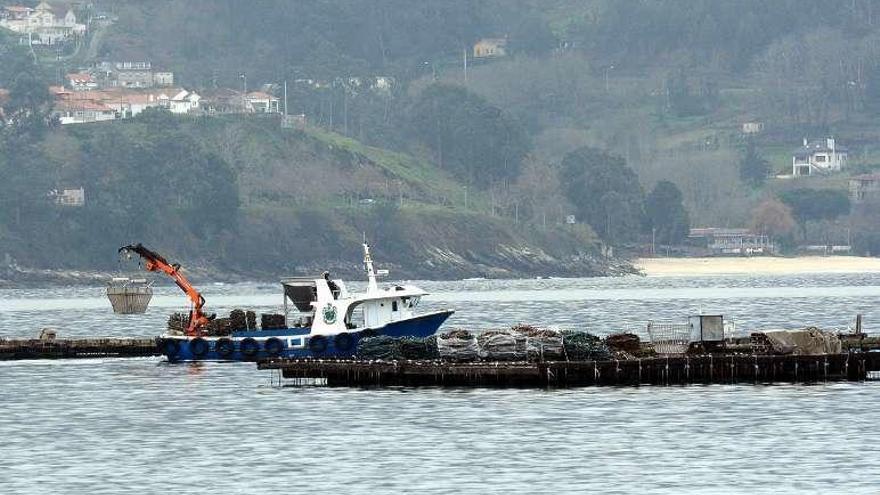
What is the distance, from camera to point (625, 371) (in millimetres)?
Answer: 96125

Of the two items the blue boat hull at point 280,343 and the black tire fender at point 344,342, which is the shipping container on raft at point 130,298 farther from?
the black tire fender at point 344,342

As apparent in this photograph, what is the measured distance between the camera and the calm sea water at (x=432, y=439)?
69.6 m

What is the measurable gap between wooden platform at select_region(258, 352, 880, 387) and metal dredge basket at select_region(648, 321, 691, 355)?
424 centimetres

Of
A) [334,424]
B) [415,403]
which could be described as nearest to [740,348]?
[415,403]

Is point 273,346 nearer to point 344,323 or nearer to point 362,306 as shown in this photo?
point 344,323

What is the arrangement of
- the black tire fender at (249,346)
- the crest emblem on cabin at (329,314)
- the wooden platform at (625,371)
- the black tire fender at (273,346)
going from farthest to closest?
the black tire fender at (249,346), the black tire fender at (273,346), the crest emblem on cabin at (329,314), the wooden platform at (625,371)

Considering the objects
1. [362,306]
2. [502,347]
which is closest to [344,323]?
[362,306]

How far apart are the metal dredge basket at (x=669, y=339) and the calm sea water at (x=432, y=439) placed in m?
5.56

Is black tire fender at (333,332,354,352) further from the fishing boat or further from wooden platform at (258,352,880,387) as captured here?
wooden platform at (258,352,880,387)

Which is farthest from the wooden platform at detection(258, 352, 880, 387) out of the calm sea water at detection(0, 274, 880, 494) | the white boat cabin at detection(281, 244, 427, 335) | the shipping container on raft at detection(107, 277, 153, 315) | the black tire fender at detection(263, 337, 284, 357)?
the shipping container on raft at detection(107, 277, 153, 315)

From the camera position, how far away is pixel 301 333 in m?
111

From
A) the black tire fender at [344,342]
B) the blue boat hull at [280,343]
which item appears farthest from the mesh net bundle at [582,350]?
the black tire fender at [344,342]

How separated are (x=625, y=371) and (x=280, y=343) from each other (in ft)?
74.7

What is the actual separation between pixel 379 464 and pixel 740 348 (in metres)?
31.7
